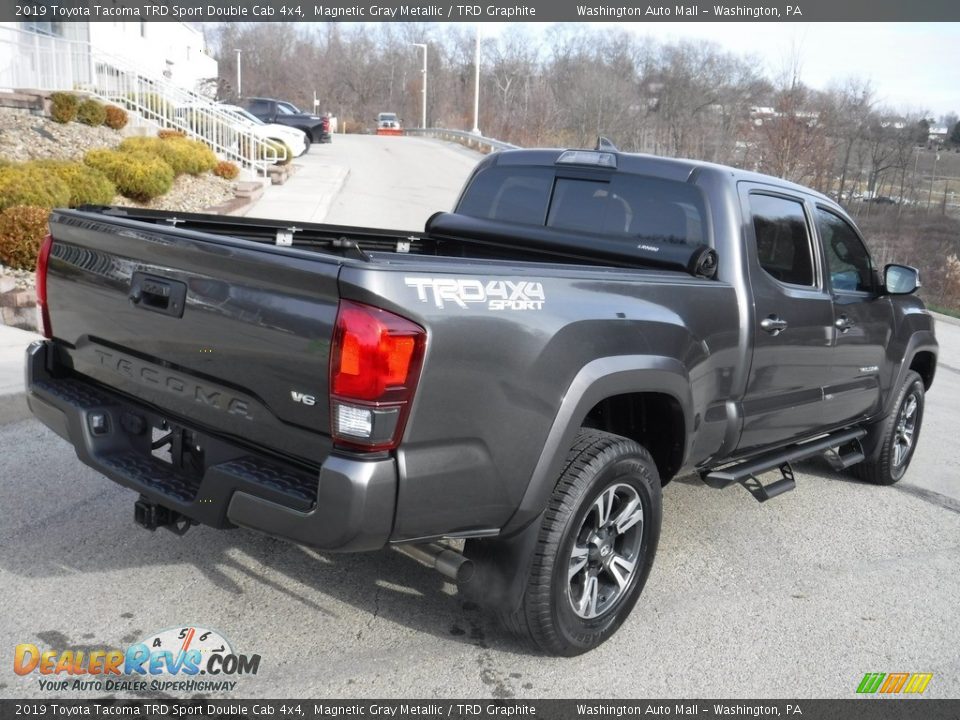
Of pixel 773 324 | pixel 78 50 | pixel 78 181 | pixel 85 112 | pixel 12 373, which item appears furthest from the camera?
pixel 78 50

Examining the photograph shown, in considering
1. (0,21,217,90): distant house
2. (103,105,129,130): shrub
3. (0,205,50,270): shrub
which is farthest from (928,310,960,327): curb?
(0,21,217,90): distant house

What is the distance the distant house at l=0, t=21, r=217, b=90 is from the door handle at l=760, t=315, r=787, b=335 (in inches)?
744

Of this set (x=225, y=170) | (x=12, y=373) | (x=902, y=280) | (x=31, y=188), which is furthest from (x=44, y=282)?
(x=225, y=170)

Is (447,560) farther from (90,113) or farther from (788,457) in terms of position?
(90,113)

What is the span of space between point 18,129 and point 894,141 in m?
50.9

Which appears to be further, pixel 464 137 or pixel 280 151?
pixel 464 137

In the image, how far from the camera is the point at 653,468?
377 centimetres

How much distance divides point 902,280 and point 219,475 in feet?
14.0

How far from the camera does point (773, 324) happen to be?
14.6 feet

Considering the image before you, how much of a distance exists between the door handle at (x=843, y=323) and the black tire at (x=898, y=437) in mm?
1091

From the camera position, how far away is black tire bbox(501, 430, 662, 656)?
3324mm

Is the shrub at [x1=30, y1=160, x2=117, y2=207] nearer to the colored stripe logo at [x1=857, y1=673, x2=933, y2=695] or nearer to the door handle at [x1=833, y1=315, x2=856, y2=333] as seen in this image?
the door handle at [x1=833, y1=315, x2=856, y2=333]

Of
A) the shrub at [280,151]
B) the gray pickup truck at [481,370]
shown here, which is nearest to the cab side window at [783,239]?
the gray pickup truck at [481,370]

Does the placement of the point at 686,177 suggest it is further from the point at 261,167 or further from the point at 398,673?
the point at 261,167
